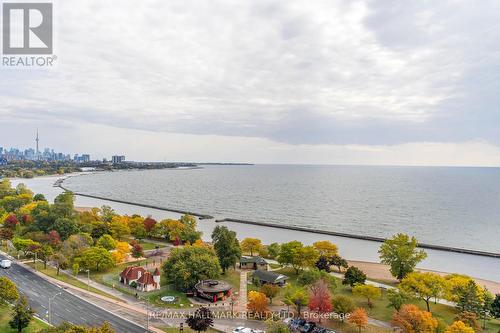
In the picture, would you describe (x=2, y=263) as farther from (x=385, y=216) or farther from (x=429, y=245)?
(x=385, y=216)

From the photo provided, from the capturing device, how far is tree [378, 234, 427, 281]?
58.6 meters

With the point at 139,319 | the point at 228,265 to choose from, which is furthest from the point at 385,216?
the point at 139,319

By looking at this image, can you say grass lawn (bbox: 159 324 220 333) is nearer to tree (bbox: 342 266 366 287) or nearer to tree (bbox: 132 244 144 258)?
tree (bbox: 342 266 366 287)

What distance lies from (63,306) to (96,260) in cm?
1597

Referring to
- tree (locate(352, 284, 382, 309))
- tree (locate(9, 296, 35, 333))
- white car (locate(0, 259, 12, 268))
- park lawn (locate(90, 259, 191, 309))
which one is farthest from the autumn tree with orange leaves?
white car (locate(0, 259, 12, 268))

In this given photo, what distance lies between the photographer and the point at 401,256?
58906mm

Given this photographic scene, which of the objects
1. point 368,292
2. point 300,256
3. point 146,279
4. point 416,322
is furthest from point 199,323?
point 300,256

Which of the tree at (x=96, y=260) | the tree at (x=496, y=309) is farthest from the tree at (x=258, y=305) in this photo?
the tree at (x=96, y=260)

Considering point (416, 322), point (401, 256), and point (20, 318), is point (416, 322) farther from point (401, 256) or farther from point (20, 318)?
point (20, 318)

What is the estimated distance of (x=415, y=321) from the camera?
37.6 metres

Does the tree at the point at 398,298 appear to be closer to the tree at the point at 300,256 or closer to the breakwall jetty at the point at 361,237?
the tree at the point at 300,256

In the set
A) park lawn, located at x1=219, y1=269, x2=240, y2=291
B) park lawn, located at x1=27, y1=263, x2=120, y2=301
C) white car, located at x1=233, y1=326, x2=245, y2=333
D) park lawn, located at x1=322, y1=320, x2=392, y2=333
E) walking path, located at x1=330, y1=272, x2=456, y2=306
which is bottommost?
walking path, located at x1=330, y1=272, x2=456, y2=306

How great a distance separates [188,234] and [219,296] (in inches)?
1352

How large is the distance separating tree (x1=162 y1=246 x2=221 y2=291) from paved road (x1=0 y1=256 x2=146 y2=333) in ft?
38.2
